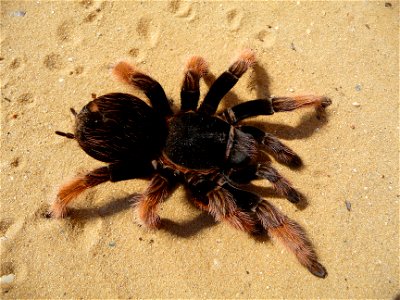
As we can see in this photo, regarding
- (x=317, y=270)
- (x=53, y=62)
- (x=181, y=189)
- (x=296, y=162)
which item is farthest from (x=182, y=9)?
(x=317, y=270)

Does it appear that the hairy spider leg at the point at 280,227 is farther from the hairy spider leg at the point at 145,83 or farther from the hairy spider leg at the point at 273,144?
the hairy spider leg at the point at 145,83

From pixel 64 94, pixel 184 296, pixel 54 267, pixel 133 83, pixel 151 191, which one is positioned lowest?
pixel 184 296

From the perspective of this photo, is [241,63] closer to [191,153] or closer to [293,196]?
[191,153]

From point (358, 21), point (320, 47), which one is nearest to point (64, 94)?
point (320, 47)

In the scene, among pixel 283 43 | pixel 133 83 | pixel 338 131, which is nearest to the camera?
pixel 133 83

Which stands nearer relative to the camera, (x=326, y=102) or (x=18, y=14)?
(x=326, y=102)

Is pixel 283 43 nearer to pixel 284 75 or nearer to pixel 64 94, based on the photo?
pixel 284 75

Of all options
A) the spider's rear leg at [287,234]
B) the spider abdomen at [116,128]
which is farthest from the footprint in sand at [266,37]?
the spider's rear leg at [287,234]
